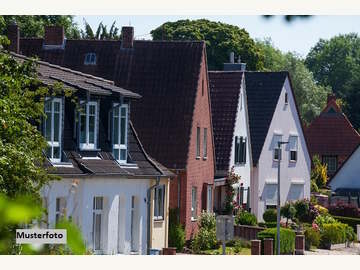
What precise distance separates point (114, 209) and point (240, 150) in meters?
14.1

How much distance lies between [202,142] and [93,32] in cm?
604

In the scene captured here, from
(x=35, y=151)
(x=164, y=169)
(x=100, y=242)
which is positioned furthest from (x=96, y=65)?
(x=35, y=151)

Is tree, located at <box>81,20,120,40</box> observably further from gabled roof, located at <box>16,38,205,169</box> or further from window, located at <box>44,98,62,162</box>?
window, located at <box>44,98,62,162</box>

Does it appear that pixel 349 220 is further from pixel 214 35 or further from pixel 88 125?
pixel 88 125

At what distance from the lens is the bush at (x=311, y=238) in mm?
34125

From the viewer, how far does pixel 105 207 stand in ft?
80.1

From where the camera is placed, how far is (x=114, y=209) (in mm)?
25000

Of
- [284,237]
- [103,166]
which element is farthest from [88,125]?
[284,237]

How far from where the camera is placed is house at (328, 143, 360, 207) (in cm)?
4544

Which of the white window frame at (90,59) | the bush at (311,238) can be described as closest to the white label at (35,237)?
the white window frame at (90,59)

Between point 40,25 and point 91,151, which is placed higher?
point 40,25

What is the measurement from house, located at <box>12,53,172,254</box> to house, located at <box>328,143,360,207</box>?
1831 cm

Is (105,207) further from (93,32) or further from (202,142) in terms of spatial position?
(202,142)

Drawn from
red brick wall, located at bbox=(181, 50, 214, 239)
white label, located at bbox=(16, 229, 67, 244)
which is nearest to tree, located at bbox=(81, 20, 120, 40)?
red brick wall, located at bbox=(181, 50, 214, 239)
